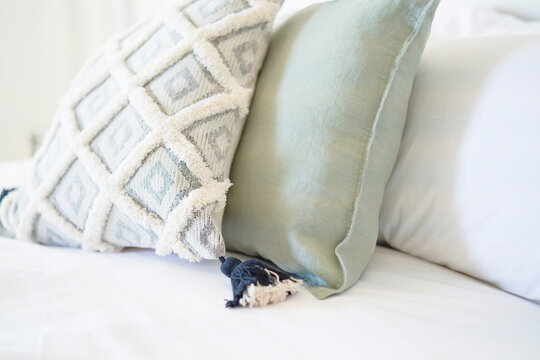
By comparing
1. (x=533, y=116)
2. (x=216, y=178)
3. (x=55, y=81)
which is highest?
(x=533, y=116)

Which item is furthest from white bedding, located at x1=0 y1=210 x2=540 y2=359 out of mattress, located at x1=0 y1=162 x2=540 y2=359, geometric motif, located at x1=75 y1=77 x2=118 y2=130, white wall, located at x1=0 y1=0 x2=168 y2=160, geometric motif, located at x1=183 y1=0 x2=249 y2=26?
white wall, located at x1=0 y1=0 x2=168 y2=160

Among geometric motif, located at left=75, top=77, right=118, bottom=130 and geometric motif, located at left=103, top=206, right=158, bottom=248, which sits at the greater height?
geometric motif, located at left=75, top=77, right=118, bottom=130

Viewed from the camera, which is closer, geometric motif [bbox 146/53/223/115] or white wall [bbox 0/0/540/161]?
geometric motif [bbox 146/53/223/115]

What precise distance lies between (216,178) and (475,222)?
0.38 meters

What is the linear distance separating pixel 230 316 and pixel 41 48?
1947mm

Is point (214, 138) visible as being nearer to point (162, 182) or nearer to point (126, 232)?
point (162, 182)

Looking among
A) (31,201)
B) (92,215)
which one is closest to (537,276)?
(92,215)

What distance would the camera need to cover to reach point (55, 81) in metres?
2.08

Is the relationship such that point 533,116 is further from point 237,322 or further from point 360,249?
point 237,322

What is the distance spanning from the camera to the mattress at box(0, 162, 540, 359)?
1.48ft

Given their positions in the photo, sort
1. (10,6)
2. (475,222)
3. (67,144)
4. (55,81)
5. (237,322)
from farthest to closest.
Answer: (55,81), (10,6), (67,144), (475,222), (237,322)

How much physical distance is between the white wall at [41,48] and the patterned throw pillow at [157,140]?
1.35 metres

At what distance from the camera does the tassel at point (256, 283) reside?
0.55 m

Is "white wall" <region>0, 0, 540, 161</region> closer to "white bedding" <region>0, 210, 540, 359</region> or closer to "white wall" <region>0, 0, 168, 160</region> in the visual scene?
"white wall" <region>0, 0, 168, 160</region>
